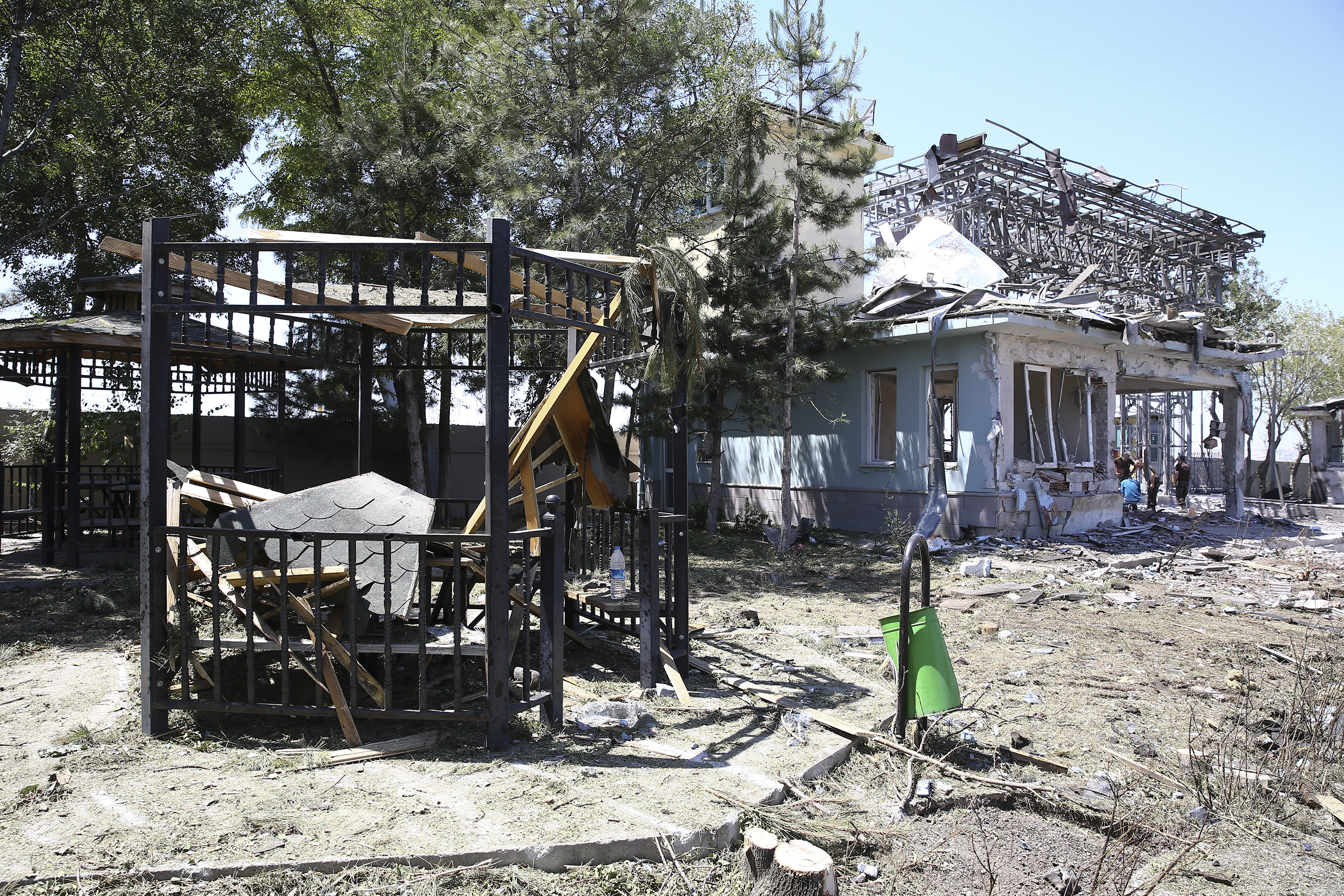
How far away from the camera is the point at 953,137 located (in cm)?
1878

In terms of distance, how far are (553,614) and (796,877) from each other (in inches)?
84.9

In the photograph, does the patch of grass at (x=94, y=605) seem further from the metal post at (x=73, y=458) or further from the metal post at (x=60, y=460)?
the metal post at (x=60, y=460)

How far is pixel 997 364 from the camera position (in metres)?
14.0

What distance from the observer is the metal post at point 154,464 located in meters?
4.43

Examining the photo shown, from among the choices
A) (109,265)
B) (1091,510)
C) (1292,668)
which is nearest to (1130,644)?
(1292,668)

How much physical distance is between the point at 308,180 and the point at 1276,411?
33642mm

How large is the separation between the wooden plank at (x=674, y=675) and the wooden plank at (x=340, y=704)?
1886 mm

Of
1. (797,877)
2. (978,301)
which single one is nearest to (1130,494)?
(978,301)

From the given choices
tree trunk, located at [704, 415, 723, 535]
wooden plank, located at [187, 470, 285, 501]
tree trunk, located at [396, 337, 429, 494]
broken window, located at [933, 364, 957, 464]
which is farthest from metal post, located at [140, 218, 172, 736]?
broken window, located at [933, 364, 957, 464]

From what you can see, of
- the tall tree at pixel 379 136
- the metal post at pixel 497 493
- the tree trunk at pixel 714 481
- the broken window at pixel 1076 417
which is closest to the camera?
the metal post at pixel 497 493

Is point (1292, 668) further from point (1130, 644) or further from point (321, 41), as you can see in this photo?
point (321, 41)

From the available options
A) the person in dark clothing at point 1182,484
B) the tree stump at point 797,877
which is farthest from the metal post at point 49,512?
the person in dark clothing at point 1182,484

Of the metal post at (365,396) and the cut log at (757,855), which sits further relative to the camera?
the metal post at (365,396)

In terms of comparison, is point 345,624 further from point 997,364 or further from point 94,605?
point 997,364
